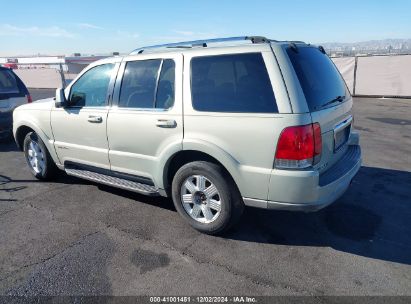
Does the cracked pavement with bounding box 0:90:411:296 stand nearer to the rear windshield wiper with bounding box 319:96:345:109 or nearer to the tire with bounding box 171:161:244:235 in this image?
the tire with bounding box 171:161:244:235

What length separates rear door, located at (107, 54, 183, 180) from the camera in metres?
3.60

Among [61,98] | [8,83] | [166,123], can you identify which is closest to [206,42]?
[166,123]

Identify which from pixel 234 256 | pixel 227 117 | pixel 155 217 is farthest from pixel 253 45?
pixel 155 217

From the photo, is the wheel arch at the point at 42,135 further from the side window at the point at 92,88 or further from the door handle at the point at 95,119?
the door handle at the point at 95,119

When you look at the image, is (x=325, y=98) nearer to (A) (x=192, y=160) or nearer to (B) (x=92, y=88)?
(A) (x=192, y=160)

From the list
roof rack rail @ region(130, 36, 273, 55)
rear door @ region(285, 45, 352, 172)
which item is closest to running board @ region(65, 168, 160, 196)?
roof rack rail @ region(130, 36, 273, 55)

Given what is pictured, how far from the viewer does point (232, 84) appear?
10.7 ft

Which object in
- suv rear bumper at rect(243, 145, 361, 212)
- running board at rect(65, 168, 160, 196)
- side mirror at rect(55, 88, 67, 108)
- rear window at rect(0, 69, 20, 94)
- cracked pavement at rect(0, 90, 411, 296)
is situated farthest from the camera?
rear window at rect(0, 69, 20, 94)

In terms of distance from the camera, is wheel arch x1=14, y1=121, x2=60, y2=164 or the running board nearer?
the running board

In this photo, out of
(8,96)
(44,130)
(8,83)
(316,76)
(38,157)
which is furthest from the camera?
(8,83)

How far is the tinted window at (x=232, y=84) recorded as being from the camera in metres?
3.07

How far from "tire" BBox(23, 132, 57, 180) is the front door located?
474 millimetres

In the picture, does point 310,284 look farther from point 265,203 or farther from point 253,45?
point 253,45

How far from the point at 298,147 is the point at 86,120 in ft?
9.09
